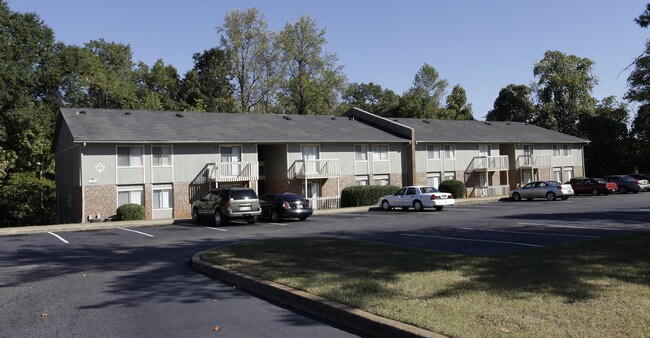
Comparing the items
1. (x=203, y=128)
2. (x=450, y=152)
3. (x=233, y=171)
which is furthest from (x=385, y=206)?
(x=450, y=152)

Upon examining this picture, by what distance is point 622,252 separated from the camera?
10.4 m

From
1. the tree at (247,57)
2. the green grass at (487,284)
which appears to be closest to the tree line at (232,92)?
the tree at (247,57)

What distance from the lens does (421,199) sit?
3034 centimetres

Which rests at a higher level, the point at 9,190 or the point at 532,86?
the point at 532,86

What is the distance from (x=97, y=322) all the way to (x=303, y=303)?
283 centimetres

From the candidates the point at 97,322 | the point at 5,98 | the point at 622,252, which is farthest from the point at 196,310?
the point at 5,98

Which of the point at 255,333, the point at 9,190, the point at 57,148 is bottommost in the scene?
the point at 255,333

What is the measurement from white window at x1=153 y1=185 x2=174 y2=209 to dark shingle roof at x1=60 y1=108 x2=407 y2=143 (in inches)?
112

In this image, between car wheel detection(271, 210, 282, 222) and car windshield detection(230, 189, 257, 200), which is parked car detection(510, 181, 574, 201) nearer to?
car wheel detection(271, 210, 282, 222)

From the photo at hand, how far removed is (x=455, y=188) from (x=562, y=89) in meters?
35.1

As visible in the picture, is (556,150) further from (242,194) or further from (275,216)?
(242,194)

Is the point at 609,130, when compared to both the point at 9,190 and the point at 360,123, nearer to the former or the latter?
the point at 360,123

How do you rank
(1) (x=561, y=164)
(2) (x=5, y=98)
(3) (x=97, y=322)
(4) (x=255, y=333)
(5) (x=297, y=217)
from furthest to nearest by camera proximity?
(1) (x=561, y=164) → (2) (x=5, y=98) → (5) (x=297, y=217) → (3) (x=97, y=322) → (4) (x=255, y=333)

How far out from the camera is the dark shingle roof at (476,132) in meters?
43.4
